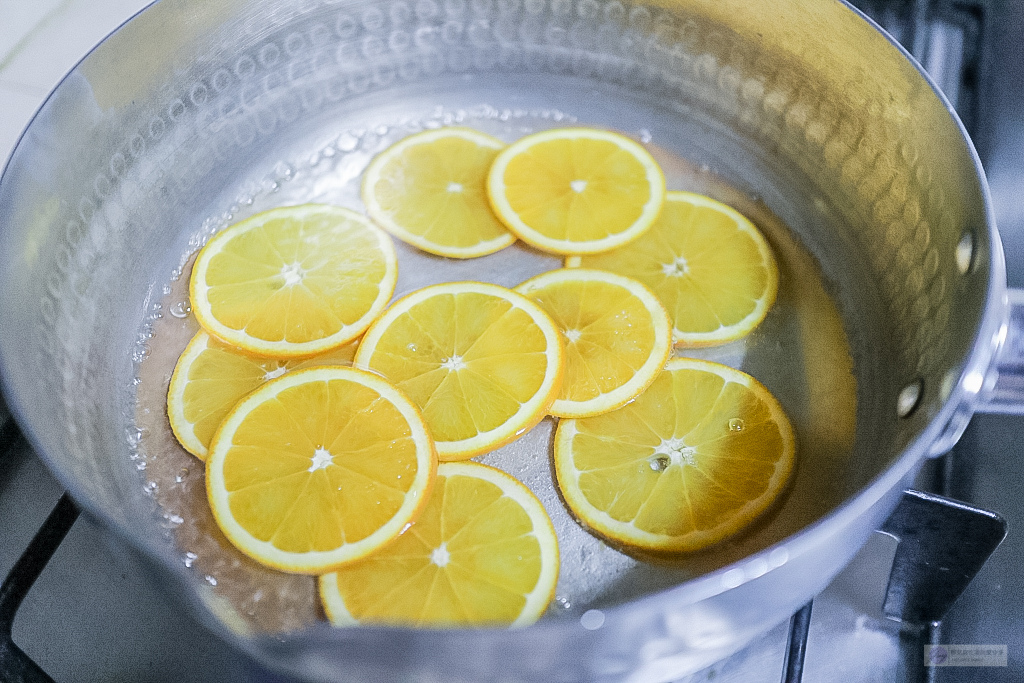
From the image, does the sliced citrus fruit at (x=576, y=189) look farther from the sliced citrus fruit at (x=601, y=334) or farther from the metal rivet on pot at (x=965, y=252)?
the metal rivet on pot at (x=965, y=252)

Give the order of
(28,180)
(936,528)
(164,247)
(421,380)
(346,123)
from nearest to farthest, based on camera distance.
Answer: (936,528) → (28,180) → (421,380) → (164,247) → (346,123)

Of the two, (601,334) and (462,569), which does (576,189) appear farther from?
(462,569)

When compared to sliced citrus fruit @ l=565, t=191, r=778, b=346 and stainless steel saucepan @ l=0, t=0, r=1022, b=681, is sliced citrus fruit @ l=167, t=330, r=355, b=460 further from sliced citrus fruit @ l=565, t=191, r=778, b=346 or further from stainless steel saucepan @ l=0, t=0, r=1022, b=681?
sliced citrus fruit @ l=565, t=191, r=778, b=346

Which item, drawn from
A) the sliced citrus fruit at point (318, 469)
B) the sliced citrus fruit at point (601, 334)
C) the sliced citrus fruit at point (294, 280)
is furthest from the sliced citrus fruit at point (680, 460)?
the sliced citrus fruit at point (294, 280)

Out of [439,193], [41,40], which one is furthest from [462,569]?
[41,40]

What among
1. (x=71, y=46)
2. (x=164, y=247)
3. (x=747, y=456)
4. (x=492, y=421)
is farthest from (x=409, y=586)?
(x=71, y=46)

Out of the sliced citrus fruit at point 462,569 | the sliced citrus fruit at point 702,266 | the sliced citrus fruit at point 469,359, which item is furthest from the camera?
the sliced citrus fruit at point 702,266

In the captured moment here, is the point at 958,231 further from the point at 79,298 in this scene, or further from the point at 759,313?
the point at 79,298
